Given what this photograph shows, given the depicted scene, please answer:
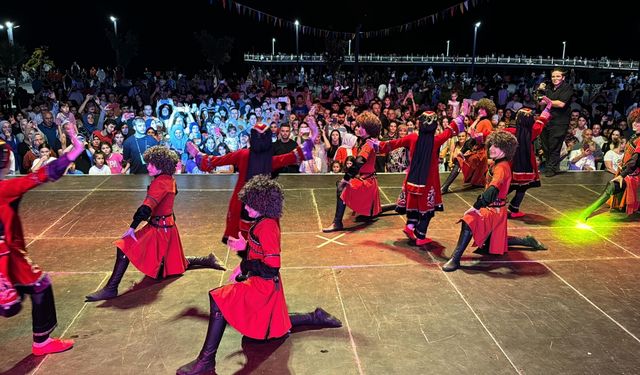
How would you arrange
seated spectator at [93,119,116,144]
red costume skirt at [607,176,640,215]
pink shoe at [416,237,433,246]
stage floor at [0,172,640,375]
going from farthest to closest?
1. seated spectator at [93,119,116,144]
2. red costume skirt at [607,176,640,215]
3. pink shoe at [416,237,433,246]
4. stage floor at [0,172,640,375]

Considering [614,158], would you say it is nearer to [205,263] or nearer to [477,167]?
[477,167]

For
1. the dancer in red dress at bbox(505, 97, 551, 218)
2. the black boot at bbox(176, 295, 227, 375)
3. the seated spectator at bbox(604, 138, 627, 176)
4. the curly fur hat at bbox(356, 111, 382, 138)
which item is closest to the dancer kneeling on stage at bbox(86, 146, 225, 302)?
the black boot at bbox(176, 295, 227, 375)

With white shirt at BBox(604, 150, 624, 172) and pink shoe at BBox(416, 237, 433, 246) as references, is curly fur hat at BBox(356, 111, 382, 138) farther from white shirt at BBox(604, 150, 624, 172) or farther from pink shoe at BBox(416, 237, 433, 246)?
white shirt at BBox(604, 150, 624, 172)

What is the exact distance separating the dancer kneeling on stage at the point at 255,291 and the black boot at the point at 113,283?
4.84 ft

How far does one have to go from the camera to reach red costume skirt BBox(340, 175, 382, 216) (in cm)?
690

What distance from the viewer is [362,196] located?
7023 millimetres

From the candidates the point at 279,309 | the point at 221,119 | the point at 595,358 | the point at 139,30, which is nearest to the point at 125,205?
the point at 221,119

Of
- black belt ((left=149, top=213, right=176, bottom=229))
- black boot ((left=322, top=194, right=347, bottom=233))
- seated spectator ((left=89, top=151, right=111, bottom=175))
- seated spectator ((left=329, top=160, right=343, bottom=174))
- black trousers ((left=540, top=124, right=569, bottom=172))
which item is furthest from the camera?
seated spectator ((left=329, top=160, right=343, bottom=174))

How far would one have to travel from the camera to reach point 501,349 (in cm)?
405

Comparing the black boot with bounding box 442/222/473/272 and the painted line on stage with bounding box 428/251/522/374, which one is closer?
the painted line on stage with bounding box 428/251/522/374

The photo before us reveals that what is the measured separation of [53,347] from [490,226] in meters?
4.20

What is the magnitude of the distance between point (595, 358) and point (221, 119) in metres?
8.65

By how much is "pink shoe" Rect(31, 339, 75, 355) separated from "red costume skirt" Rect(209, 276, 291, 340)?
4.23 feet

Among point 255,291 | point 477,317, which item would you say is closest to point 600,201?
point 477,317
